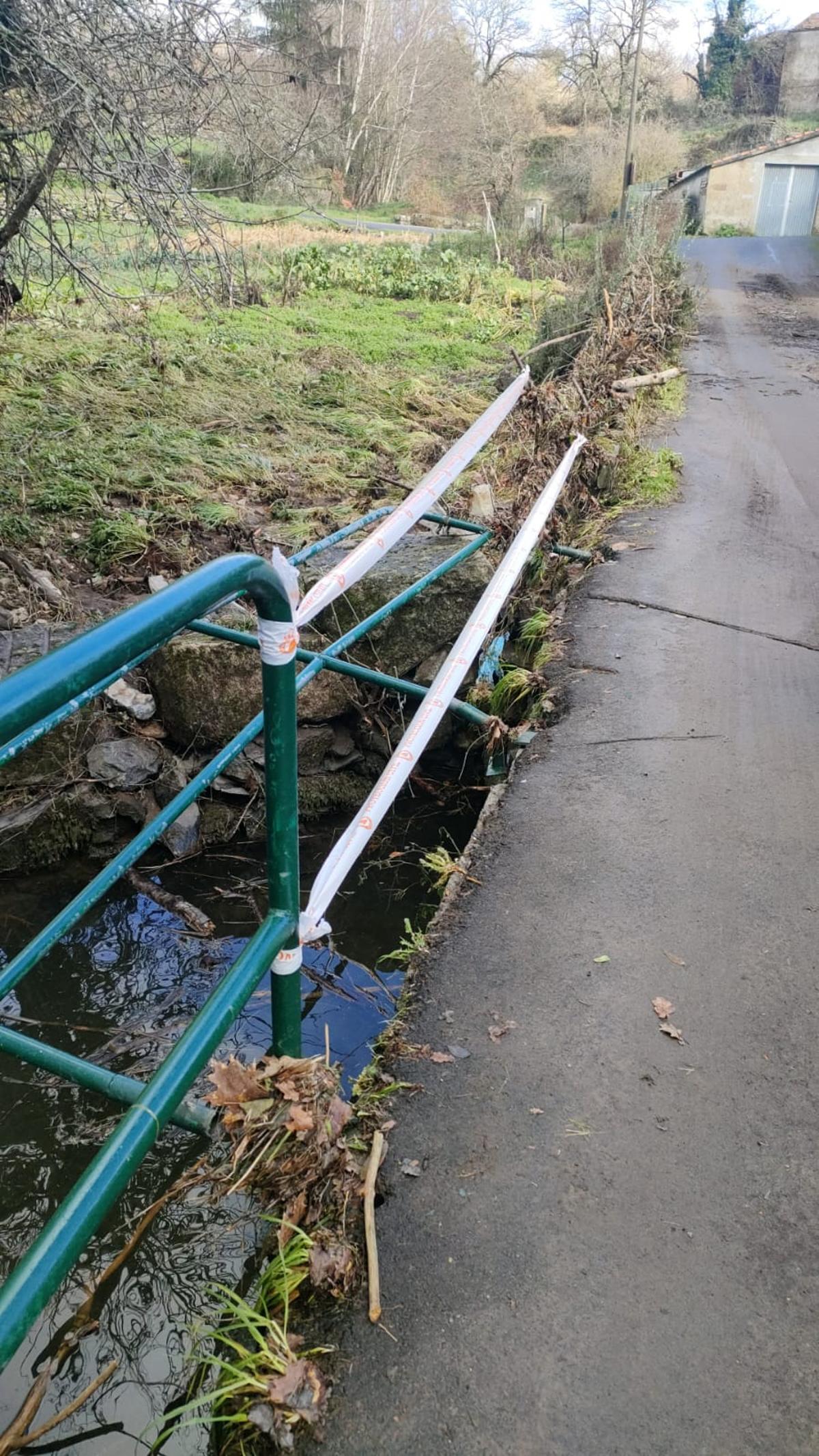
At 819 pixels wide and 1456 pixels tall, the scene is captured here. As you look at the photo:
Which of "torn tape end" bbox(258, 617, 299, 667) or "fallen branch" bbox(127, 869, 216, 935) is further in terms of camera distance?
"fallen branch" bbox(127, 869, 216, 935)

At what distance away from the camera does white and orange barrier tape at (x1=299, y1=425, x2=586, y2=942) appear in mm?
2127

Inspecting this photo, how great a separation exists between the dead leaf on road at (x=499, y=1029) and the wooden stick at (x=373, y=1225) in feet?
1.29

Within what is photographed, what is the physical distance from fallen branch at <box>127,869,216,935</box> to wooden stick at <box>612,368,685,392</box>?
605cm

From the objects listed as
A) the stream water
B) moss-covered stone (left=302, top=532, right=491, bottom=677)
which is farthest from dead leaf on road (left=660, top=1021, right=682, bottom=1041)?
moss-covered stone (left=302, top=532, right=491, bottom=677)

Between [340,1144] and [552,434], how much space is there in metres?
5.63

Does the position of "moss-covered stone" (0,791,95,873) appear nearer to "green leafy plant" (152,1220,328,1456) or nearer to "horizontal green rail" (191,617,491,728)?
"horizontal green rail" (191,617,491,728)

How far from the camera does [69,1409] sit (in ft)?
5.54

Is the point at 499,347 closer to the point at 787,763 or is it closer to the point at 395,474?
the point at 395,474

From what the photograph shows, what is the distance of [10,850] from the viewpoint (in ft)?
13.8

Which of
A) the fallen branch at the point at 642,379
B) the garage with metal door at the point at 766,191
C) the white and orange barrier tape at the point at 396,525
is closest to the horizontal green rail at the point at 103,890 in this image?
the white and orange barrier tape at the point at 396,525

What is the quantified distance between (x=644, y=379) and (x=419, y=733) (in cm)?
724

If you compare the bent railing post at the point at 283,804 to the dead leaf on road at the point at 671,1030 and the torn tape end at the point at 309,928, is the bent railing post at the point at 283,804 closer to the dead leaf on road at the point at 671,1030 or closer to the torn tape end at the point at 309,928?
the torn tape end at the point at 309,928

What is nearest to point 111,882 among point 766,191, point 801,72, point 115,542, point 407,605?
point 407,605

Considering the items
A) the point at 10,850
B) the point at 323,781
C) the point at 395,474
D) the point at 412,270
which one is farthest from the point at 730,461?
the point at 412,270
